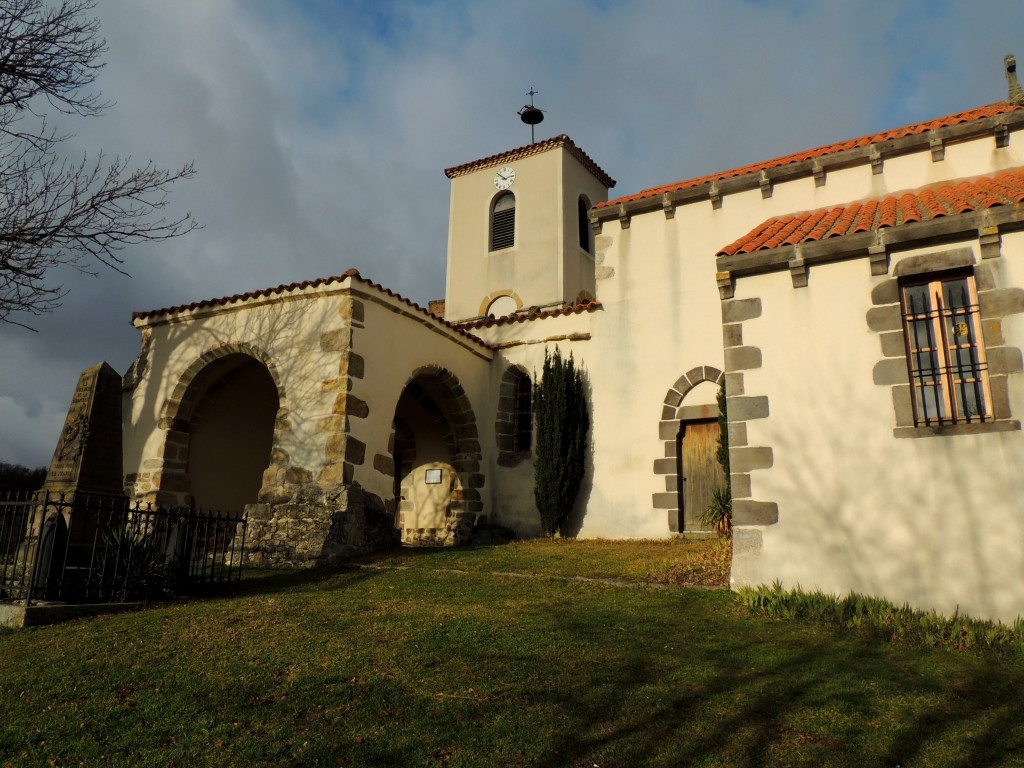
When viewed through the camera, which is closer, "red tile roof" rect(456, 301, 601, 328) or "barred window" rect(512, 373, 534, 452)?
"red tile roof" rect(456, 301, 601, 328)

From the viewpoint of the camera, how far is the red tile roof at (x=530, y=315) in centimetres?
1446

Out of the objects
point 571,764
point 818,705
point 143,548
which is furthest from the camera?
point 143,548

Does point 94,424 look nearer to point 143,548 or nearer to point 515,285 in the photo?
point 143,548

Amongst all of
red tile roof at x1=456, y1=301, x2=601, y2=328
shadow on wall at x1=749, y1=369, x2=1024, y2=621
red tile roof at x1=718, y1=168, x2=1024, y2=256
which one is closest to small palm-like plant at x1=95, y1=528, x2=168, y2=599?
shadow on wall at x1=749, y1=369, x2=1024, y2=621

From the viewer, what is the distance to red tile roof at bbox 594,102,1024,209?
12.3 meters

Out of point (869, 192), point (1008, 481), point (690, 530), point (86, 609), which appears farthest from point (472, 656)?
point (869, 192)

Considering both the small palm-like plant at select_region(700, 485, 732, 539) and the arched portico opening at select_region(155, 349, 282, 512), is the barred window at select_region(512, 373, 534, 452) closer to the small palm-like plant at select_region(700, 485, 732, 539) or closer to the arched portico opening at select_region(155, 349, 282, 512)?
the small palm-like plant at select_region(700, 485, 732, 539)

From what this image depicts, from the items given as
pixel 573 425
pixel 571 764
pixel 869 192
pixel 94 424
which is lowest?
pixel 571 764

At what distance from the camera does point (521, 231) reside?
20969 millimetres

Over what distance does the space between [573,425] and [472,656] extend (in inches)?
343

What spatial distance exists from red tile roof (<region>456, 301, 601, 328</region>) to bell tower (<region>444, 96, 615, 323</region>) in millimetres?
4621

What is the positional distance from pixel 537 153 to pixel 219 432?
12.2 metres

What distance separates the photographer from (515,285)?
20.7m

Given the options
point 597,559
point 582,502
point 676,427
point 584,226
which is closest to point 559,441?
point 582,502
